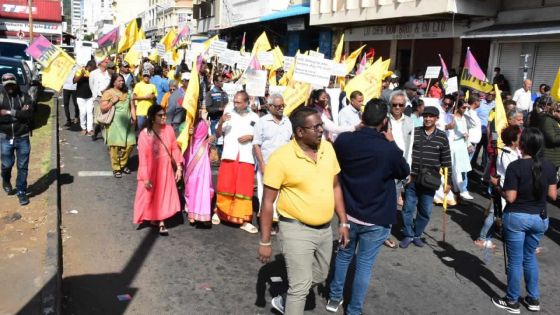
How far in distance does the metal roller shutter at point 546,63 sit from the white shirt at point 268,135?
37.6ft

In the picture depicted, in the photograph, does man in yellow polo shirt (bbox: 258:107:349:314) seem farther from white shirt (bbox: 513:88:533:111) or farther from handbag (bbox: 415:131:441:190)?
white shirt (bbox: 513:88:533:111)

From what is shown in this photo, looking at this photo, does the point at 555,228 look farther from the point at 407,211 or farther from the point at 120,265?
the point at 120,265

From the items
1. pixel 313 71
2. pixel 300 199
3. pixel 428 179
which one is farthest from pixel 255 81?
pixel 300 199

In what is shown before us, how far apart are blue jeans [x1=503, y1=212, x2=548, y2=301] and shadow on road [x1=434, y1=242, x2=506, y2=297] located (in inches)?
16.7

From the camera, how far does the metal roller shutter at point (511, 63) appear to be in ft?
51.8

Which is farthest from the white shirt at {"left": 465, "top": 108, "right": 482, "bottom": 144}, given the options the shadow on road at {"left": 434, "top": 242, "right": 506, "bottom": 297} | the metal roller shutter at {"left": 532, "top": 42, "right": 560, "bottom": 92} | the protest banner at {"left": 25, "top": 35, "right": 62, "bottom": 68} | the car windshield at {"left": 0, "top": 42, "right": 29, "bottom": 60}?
the car windshield at {"left": 0, "top": 42, "right": 29, "bottom": 60}

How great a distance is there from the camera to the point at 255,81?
7.77 meters

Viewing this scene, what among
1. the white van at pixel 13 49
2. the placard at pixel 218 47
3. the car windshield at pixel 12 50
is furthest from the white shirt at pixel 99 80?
the car windshield at pixel 12 50

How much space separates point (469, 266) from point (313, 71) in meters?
3.51

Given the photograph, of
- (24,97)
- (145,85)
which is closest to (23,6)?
(145,85)

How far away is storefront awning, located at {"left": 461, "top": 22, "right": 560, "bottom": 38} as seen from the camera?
1360 cm

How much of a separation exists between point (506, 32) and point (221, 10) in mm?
28985

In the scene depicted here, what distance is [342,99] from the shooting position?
403 inches

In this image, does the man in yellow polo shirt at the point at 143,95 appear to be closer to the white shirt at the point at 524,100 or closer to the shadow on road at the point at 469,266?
the shadow on road at the point at 469,266
